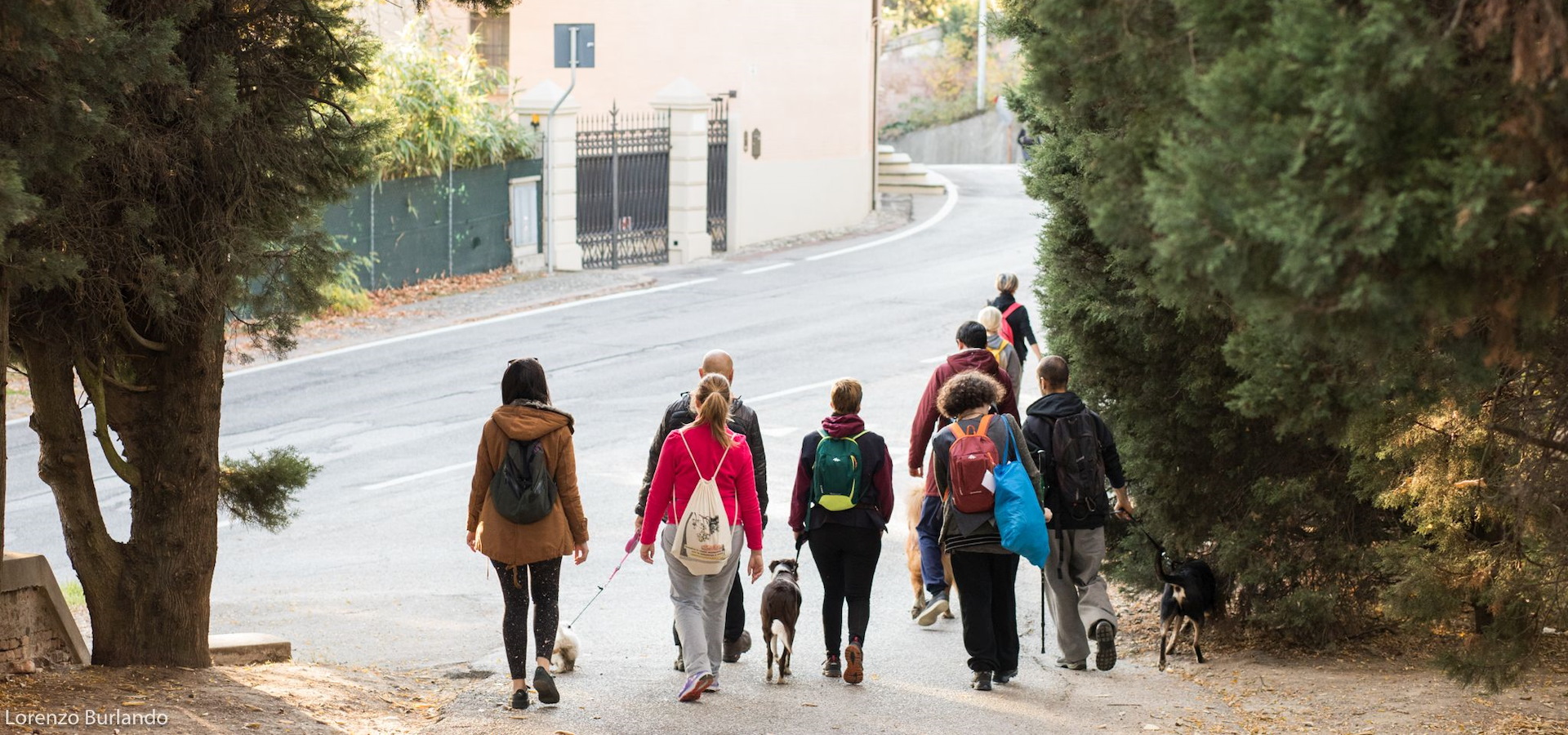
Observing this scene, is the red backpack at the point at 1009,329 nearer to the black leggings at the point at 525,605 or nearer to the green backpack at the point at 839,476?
the green backpack at the point at 839,476

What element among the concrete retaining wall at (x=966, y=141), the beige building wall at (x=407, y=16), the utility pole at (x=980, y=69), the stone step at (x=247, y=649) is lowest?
the stone step at (x=247, y=649)

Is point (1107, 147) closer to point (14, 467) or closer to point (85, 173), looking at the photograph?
point (85, 173)

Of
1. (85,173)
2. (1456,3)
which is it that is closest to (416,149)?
(85,173)

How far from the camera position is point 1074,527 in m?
7.65

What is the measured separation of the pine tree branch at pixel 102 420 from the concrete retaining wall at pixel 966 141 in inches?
1744

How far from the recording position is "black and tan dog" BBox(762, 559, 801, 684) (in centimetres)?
728

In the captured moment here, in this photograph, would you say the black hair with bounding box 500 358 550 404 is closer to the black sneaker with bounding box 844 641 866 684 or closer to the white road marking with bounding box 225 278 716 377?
the black sneaker with bounding box 844 641 866 684

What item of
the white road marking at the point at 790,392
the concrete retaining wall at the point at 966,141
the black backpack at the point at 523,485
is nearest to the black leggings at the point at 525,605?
the black backpack at the point at 523,485

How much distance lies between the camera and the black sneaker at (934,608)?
27.9 feet

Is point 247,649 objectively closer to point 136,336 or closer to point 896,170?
point 136,336

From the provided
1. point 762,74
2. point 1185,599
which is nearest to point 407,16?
point 762,74

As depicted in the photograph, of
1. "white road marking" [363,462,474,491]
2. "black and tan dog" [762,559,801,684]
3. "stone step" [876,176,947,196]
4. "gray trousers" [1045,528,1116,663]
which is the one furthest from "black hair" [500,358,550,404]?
"stone step" [876,176,947,196]

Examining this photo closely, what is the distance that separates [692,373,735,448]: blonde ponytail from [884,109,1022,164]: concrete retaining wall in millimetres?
43842

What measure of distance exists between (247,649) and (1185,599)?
4992 millimetres
